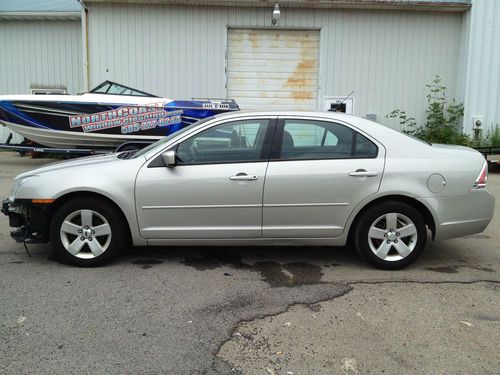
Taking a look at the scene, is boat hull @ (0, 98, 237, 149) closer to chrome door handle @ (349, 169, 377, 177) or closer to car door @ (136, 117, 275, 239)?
car door @ (136, 117, 275, 239)

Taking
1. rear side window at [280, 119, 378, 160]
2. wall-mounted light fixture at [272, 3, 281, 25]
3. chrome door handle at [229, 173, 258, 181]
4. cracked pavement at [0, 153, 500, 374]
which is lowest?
cracked pavement at [0, 153, 500, 374]

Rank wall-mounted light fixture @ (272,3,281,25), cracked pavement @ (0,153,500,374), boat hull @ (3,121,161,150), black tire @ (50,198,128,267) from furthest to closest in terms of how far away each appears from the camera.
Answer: wall-mounted light fixture @ (272,3,281,25) → boat hull @ (3,121,161,150) → black tire @ (50,198,128,267) → cracked pavement @ (0,153,500,374)

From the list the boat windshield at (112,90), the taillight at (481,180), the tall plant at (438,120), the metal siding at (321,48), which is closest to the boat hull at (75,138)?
the boat windshield at (112,90)

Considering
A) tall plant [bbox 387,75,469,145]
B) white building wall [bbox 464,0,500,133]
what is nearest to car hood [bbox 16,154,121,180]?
tall plant [bbox 387,75,469,145]

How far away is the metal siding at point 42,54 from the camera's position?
1521cm

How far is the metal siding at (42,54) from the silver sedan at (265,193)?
11.5 metres

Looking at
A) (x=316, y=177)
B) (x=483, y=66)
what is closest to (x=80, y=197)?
(x=316, y=177)

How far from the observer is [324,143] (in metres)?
4.83

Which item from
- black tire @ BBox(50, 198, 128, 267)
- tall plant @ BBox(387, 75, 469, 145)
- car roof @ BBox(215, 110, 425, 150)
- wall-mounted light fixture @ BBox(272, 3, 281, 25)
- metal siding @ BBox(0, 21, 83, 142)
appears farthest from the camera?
metal siding @ BBox(0, 21, 83, 142)

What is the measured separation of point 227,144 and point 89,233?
1591mm

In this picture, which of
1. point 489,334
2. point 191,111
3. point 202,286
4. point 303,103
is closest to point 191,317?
point 202,286

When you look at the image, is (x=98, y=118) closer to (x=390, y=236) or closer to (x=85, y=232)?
(x=85, y=232)

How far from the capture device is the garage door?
1377 cm

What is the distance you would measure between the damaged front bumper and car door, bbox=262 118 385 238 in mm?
2139
